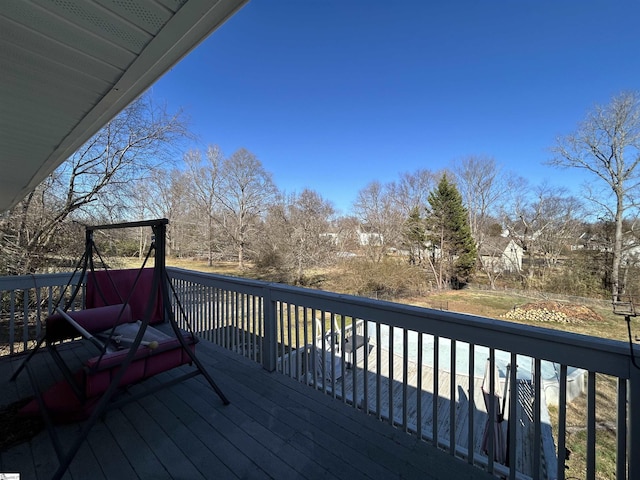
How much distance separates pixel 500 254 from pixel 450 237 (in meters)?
3.52

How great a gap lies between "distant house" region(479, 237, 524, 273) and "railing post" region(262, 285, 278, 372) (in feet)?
63.2

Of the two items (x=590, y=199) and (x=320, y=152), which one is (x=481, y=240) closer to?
(x=590, y=199)

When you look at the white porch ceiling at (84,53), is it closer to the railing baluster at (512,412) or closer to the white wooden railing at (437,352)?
the white wooden railing at (437,352)

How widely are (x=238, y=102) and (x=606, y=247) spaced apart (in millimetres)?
17962

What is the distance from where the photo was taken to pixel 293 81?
9.69m

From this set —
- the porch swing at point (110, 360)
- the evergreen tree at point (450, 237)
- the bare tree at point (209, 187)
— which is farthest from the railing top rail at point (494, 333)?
the evergreen tree at point (450, 237)

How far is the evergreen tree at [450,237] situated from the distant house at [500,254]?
1110 millimetres

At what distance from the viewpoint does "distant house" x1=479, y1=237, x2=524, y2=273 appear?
58.1 feet

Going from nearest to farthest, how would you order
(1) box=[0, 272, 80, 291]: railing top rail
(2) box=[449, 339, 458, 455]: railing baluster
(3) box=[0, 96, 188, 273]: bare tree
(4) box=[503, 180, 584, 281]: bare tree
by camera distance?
1. (2) box=[449, 339, 458, 455]: railing baluster
2. (1) box=[0, 272, 80, 291]: railing top rail
3. (3) box=[0, 96, 188, 273]: bare tree
4. (4) box=[503, 180, 584, 281]: bare tree

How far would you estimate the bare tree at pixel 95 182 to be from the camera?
6.21 metres

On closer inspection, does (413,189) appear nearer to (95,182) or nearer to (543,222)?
(543,222)

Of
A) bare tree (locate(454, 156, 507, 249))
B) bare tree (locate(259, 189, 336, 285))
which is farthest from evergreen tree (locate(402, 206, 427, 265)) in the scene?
bare tree (locate(259, 189, 336, 285))

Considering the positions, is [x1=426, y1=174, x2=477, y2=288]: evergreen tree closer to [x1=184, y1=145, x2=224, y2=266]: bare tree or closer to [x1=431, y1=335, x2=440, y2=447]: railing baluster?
[x1=184, y1=145, x2=224, y2=266]: bare tree

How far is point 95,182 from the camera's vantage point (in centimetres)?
713
